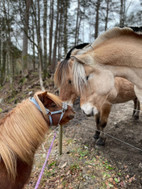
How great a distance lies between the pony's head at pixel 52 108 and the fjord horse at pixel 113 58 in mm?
419

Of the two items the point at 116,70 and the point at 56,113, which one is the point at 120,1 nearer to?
the point at 116,70

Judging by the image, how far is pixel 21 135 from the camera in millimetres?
1513

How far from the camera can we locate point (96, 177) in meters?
2.45

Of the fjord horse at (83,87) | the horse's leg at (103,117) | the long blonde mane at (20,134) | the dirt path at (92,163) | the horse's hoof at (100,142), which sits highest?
the fjord horse at (83,87)

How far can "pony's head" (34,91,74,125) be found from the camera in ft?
5.62

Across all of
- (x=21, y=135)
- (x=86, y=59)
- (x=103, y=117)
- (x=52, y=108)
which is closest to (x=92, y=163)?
(x=103, y=117)

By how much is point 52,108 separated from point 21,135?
1.75 feet

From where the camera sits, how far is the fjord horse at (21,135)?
1467 millimetres

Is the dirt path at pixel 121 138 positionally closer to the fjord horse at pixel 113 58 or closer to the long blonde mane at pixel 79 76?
the long blonde mane at pixel 79 76

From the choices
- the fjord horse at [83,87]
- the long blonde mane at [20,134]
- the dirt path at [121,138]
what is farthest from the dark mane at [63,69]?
the dirt path at [121,138]

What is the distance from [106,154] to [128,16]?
12.1 meters

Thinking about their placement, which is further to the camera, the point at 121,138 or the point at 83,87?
the point at 121,138

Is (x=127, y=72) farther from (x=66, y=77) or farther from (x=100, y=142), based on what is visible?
(x=100, y=142)

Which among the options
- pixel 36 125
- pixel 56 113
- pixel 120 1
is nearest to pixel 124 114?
pixel 56 113
